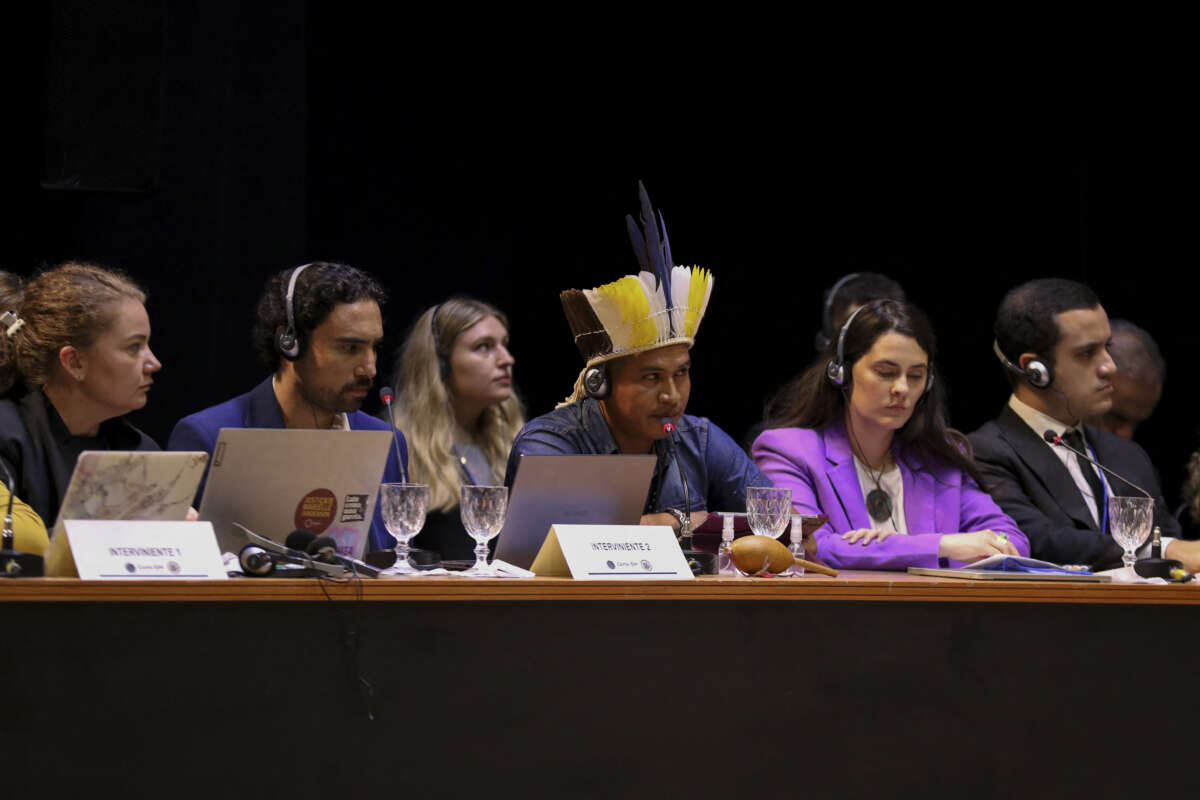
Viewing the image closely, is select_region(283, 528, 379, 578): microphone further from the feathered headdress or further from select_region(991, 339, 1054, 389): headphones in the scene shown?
select_region(991, 339, 1054, 389): headphones

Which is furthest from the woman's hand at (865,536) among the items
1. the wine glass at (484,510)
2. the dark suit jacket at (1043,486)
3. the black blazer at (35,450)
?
the black blazer at (35,450)

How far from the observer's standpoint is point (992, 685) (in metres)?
2.24

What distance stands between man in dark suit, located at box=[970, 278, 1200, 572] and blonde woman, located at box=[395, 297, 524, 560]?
1549mm

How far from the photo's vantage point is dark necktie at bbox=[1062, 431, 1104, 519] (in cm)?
358

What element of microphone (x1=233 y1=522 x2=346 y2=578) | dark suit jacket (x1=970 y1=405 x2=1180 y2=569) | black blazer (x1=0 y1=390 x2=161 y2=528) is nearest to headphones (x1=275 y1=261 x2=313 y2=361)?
black blazer (x1=0 y1=390 x2=161 y2=528)

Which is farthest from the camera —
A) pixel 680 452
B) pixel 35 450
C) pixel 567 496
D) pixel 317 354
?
pixel 317 354

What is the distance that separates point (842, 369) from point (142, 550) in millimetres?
2013

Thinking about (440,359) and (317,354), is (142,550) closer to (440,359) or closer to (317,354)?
(317,354)

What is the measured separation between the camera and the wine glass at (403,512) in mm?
2229

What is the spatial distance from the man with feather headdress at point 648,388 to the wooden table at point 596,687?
674 millimetres

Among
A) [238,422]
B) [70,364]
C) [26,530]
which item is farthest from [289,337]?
[26,530]

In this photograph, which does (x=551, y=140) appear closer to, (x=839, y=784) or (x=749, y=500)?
(x=749, y=500)

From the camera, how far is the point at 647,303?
2.96m

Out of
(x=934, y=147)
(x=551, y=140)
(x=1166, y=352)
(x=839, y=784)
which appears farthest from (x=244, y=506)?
(x=1166, y=352)
